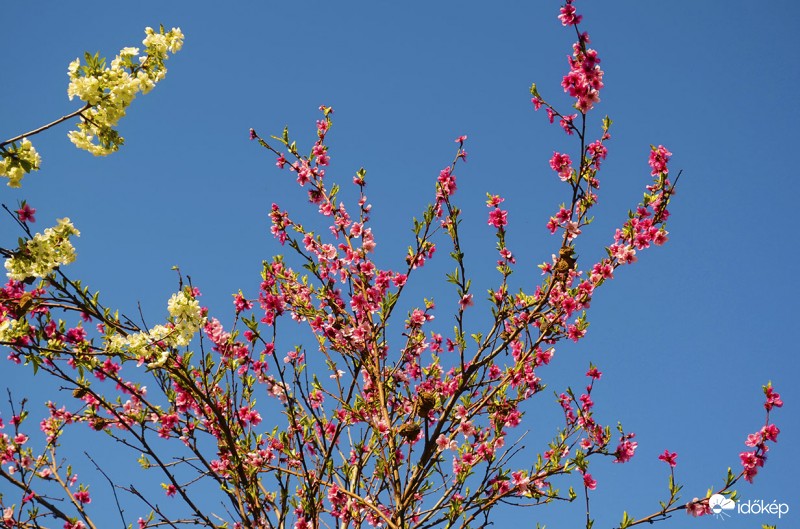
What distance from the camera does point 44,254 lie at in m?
3.43

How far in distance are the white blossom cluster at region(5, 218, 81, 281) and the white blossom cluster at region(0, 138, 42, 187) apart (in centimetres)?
35

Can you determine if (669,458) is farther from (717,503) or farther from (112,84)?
(112,84)

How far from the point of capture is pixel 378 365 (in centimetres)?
476

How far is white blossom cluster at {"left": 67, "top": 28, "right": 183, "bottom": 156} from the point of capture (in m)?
3.32

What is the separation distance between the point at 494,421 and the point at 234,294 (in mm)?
2391

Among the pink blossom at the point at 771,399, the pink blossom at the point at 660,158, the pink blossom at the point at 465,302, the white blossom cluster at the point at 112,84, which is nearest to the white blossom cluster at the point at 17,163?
the white blossom cluster at the point at 112,84

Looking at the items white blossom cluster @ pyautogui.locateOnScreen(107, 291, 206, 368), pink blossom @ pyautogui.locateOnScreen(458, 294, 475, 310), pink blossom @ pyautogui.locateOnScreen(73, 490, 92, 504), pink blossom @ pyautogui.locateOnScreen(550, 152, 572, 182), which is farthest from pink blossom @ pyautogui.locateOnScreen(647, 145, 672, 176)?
pink blossom @ pyautogui.locateOnScreen(73, 490, 92, 504)

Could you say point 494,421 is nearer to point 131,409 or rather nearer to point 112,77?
point 131,409

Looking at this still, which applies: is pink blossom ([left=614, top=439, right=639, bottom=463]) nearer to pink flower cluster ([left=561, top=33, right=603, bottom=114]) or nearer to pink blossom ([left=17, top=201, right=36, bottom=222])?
pink flower cluster ([left=561, top=33, right=603, bottom=114])

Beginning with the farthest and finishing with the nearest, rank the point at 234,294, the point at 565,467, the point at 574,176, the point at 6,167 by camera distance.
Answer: the point at 234,294
the point at 565,467
the point at 574,176
the point at 6,167

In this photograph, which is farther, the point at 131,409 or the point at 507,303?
the point at 131,409

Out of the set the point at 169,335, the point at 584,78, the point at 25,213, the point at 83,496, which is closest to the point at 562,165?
the point at 584,78

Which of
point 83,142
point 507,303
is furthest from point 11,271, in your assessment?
point 507,303

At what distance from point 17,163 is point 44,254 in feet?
1.76
